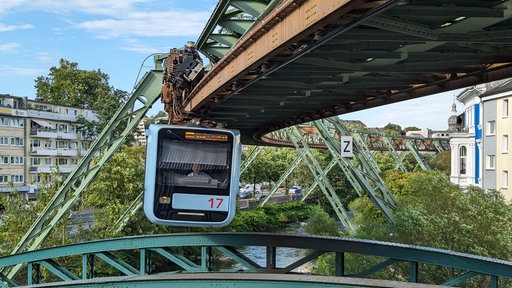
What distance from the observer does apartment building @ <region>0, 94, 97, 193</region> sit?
5406cm

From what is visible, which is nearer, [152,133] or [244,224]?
[152,133]

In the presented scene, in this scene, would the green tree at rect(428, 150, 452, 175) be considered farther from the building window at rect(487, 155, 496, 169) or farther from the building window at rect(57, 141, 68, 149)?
the building window at rect(57, 141, 68, 149)

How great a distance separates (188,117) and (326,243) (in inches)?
241

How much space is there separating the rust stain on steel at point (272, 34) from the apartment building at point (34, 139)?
44140 millimetres

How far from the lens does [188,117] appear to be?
14.8 meters

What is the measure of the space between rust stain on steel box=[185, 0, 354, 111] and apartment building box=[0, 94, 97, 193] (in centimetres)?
4414

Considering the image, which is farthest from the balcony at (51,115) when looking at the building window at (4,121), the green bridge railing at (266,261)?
the green bridge railing at (266,261)

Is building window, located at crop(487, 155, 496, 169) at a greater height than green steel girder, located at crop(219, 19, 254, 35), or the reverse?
green steel girder, located at crop(219, 19, 254, 35)

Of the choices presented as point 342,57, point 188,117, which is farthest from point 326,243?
point 188,117

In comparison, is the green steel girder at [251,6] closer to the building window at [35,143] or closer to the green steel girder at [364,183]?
the green steel girder at [364,183]

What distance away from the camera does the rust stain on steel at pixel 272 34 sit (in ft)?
20.9

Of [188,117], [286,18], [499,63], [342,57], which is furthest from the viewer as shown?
[188,117]

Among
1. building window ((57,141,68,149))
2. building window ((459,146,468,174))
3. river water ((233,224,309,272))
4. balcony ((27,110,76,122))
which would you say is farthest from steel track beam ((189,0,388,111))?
building window ((57,141,68,149))

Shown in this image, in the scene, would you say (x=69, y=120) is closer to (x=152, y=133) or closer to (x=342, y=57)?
(x=152, y=133)
